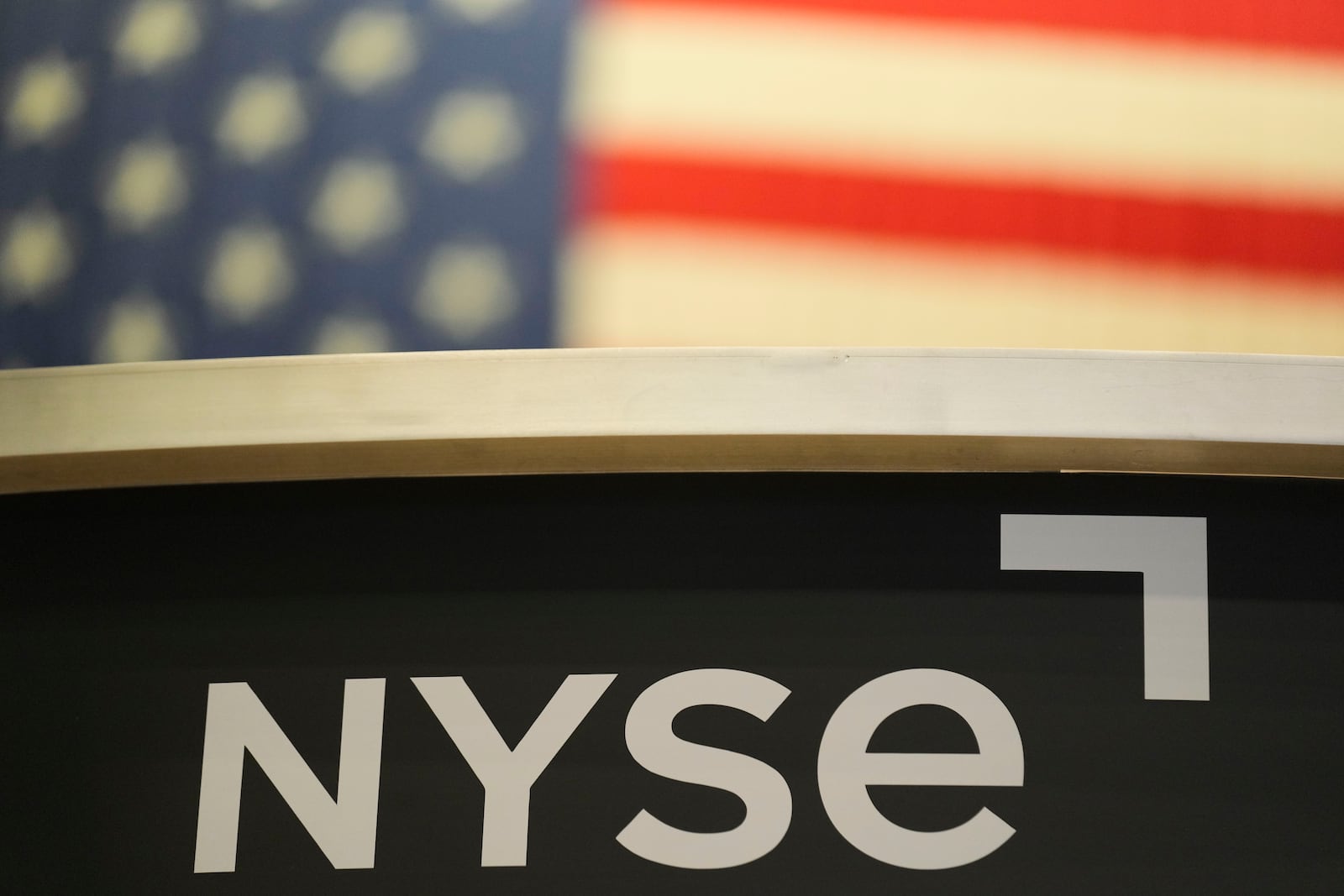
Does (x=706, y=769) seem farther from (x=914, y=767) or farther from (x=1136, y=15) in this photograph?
(x=1136, y=15)

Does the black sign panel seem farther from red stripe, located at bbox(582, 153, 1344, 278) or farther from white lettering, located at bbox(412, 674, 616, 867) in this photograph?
red stripe, located at bbox(582, 153, 1344, 278)

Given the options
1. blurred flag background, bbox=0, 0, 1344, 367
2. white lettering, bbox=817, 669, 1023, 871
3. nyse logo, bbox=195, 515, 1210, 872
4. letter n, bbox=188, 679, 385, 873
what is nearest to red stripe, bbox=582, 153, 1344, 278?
blurred flag background, bbox=0, 0, 1344, 367

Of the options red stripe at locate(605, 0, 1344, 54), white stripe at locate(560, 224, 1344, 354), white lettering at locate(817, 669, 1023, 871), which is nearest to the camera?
white lettering at locate(817, 669, 1023, 871)

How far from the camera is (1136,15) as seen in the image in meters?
2.38

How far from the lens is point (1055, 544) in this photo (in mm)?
2266

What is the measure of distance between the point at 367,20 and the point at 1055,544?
4.80 feet

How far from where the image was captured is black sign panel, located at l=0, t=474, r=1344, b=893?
218cm

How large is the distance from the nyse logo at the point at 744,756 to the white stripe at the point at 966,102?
0.60 m

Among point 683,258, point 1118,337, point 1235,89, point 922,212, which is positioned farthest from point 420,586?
point 1235,89

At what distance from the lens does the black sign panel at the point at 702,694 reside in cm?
218

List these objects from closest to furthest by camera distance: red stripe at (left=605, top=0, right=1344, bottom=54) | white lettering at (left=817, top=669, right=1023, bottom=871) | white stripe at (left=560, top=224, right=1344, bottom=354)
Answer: white lettering at (left=817, top=669, right=1023, bottom=871) < white stripe at (left=560, top=224, right=1344, bottom=354) < red stripe at (left=605, top=0, right=1344, bottom=54)

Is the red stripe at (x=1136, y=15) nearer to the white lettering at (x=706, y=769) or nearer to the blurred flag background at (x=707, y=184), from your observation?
the blurred flag background at (x=707, y=184)

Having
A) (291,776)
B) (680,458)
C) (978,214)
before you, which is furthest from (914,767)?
(291,776)

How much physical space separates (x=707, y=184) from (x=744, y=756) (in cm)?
93
